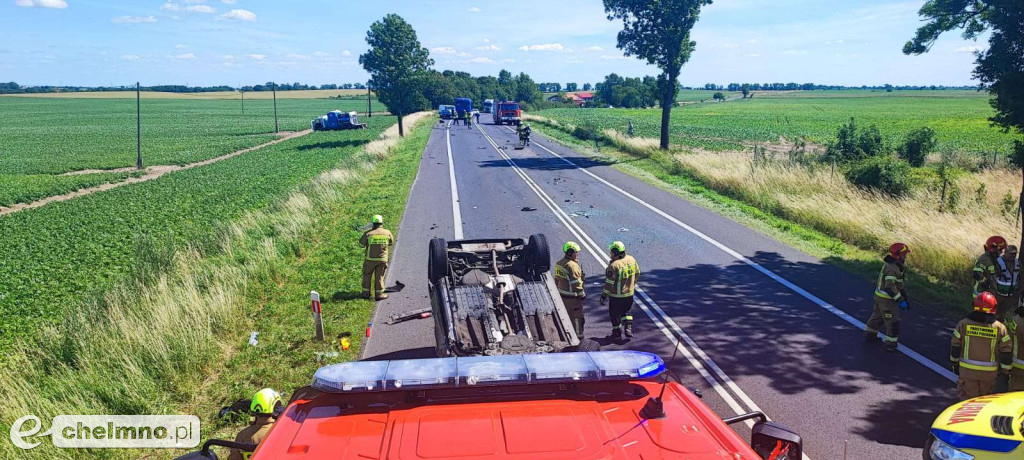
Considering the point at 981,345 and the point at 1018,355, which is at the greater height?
the point at 981,345

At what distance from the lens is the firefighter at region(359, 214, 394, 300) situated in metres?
11.3

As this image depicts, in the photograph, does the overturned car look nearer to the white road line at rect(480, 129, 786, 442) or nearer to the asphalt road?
the asphalt road

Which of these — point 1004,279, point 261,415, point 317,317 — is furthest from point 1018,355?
point 317,317

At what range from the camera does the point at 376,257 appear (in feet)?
37.3

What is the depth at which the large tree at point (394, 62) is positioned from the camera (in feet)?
154

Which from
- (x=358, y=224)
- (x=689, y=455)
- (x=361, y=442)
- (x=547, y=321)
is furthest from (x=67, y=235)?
(x=689, y=455)

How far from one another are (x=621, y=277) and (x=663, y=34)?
89.6 ft

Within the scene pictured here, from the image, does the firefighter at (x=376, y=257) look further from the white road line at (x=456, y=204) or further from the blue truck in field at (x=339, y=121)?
the blue truck in field at (x=339, y=121)

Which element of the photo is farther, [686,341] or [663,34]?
[663,34]

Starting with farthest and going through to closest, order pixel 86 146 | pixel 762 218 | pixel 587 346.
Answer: pixel 86 146, pixel 762 218, pixel 587 346

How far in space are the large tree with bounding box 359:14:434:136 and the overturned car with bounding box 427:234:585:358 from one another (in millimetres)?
40400

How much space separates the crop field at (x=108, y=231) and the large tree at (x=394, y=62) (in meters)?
14.6

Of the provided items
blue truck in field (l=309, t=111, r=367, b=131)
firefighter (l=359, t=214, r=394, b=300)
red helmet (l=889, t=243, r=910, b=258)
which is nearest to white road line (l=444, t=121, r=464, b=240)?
firefighter (l=359, t=214, r=394, b=300)

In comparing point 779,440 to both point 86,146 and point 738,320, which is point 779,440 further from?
point 86,146
